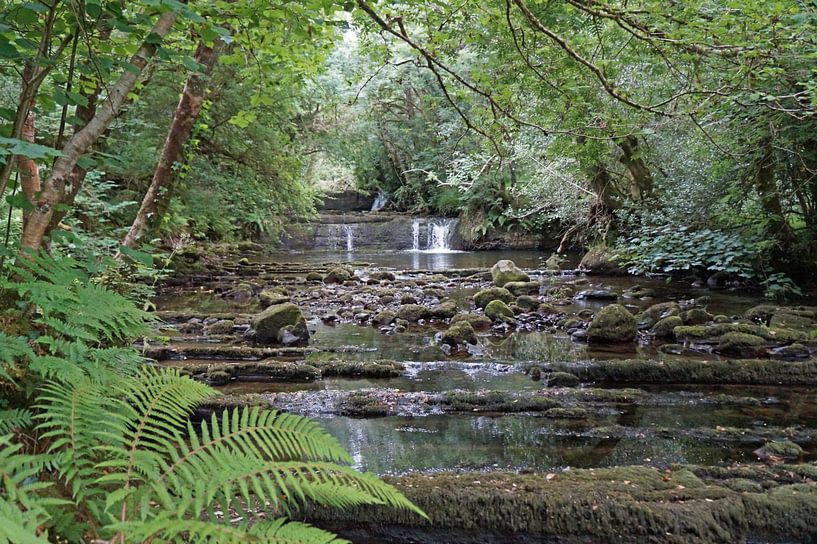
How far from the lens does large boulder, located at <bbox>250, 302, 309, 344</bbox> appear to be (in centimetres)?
772

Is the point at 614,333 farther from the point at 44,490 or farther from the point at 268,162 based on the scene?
the point at 268,162

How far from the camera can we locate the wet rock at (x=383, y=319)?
8.98 m

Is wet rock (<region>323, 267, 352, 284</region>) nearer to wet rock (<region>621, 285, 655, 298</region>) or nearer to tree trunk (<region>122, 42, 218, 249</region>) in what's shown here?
wet rock (<region>621, 285, 655, 298</region>)

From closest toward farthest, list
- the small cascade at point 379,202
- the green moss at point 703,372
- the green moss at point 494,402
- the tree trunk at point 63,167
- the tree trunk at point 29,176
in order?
the tree trunk at point 63,167, the tree trunk at point 29,176, the green moss at point 494,402, the green moss at point 703,372, the small cascade at point 379,202

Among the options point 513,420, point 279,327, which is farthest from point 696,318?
point 279,327

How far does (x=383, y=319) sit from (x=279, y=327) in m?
1.92

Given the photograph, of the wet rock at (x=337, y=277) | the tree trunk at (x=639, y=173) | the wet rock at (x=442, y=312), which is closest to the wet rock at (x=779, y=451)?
the wet rock at (x=442, y=312)

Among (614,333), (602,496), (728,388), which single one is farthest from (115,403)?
(614,333)

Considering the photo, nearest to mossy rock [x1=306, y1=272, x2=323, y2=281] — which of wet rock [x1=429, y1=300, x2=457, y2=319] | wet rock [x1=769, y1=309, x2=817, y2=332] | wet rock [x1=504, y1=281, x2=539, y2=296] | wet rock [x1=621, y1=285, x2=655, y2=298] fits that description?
wet rock [x1=504, y1=281, x2=539, y2=296]

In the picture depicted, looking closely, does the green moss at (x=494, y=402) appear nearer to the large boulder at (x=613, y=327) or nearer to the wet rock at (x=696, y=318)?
the large boulder at (x=613, y=327)

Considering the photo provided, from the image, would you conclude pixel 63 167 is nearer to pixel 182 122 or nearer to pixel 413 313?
pixel 182 122

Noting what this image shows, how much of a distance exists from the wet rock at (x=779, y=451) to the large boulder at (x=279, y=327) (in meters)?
5.66

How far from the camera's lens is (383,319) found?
9.05 metres

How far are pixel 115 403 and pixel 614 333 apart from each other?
6.93 meters
